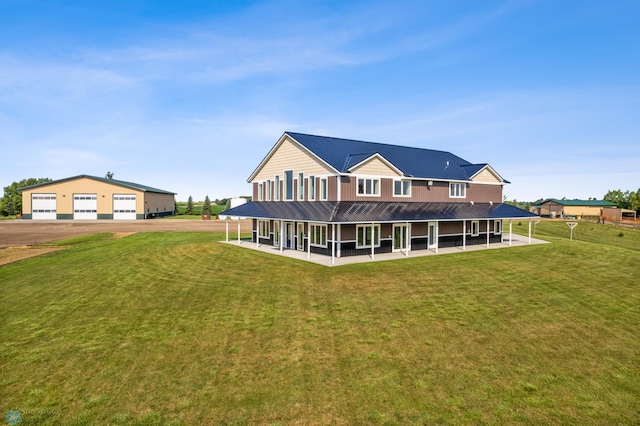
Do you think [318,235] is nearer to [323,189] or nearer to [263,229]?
[323,189]

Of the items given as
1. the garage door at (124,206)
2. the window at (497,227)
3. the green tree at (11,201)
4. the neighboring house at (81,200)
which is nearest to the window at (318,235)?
the window at (497,227)

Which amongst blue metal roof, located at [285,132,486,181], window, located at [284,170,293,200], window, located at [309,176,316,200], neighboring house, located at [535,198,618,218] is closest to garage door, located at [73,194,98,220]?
window, located at [284,170,293,200]

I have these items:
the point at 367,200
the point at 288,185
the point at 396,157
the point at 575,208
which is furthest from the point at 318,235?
the point at 575,208

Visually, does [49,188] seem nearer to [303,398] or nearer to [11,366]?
[11,366]

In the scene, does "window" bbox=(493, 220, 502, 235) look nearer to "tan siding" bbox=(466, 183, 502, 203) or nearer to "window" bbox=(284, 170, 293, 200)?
"tan siding" bbox=(466, 183, 502, 203)

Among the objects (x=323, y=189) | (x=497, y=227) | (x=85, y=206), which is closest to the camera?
(x=323, y=189)

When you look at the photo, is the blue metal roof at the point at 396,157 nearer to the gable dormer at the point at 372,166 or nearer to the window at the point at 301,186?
the gable dormer at the point at 372,166

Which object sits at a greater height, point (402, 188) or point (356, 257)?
point (402, 188)
